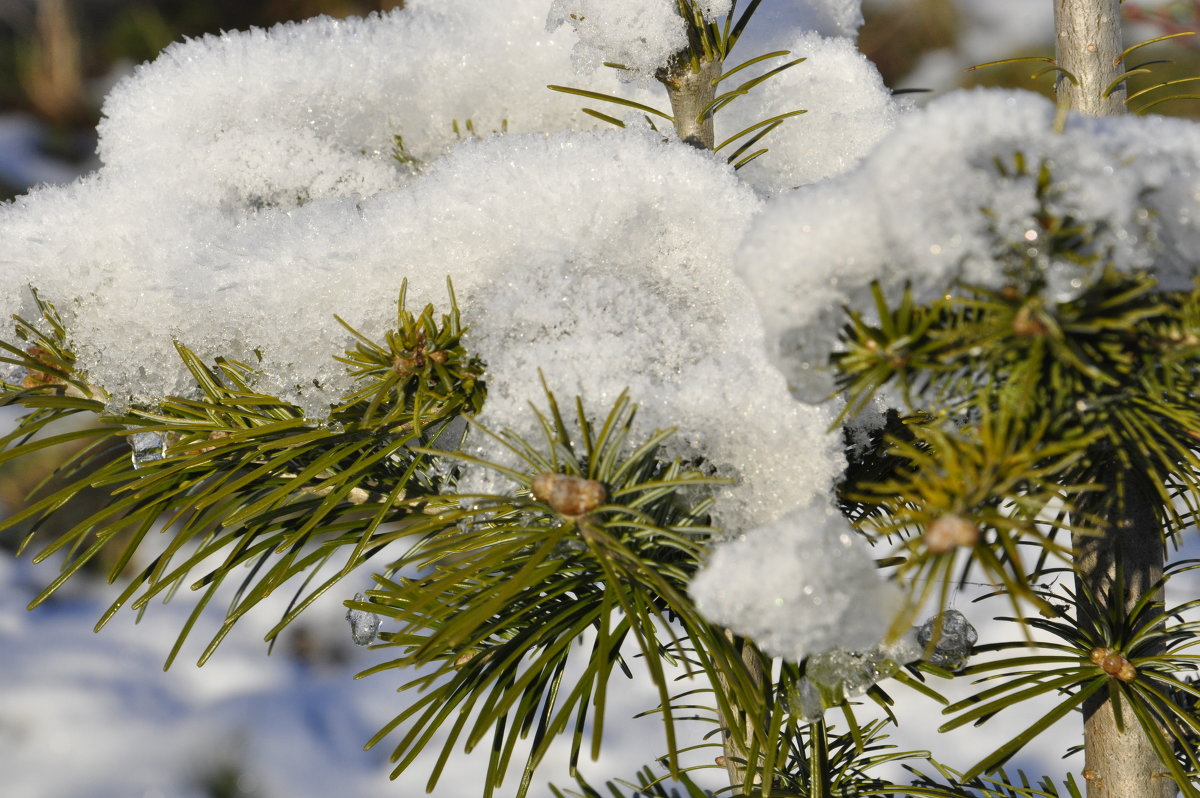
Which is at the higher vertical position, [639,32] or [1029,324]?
[639,32]

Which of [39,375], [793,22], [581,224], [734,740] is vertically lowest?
[734,740]

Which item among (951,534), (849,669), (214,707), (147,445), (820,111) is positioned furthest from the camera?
(214,707)

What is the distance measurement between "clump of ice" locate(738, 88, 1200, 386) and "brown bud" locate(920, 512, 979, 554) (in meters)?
0.09

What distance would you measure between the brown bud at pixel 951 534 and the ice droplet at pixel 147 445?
0.46m

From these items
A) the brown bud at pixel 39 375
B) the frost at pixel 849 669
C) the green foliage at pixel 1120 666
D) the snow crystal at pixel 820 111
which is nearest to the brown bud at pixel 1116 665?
the green foliage at pixel 1120 666

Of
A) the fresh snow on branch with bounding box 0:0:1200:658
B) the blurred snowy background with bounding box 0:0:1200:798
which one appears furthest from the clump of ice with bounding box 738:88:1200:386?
the blurred snowy background with bounding box 0:0:1200:798

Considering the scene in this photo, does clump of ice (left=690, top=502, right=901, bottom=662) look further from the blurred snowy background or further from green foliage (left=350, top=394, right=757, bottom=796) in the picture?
the blurred snowy background

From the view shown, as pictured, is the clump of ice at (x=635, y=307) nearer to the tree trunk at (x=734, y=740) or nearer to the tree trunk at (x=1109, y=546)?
the tree trunk at (x=734, y=740)

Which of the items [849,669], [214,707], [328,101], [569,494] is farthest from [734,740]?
[214,707]

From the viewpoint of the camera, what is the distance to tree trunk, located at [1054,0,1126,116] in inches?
21.6

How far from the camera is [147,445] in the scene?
0.58 m

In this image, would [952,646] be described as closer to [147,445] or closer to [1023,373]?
[1023,373]

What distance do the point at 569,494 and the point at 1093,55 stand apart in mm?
437

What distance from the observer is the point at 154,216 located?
62 cm
